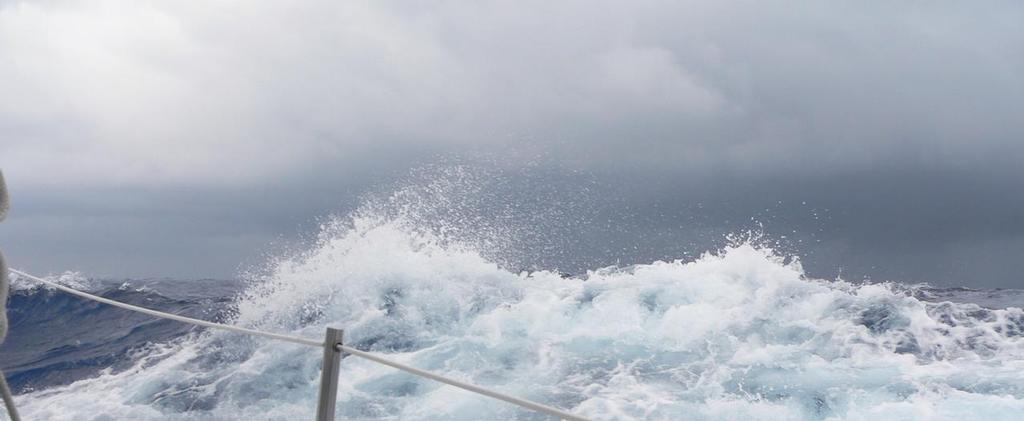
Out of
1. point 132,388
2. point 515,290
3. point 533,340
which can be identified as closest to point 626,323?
point 533,340

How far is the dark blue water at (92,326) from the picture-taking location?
9859 mm

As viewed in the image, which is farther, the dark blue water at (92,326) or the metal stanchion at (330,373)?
the dark blue water at (92,326)

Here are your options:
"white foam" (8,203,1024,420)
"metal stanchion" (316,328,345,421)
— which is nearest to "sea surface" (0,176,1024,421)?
"white foam" (8,203,1024,420)

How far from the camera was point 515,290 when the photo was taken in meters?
11.1

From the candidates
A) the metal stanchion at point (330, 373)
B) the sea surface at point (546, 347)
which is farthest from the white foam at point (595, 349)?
the metal stanchion at point (330, 373)

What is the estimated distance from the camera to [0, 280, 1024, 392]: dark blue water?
9859 mm

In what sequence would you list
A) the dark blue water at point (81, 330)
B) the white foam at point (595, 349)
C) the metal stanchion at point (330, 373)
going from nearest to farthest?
the metal stanchion at point (330, 373), the white foam at point (595, 349), the dark blue water at point (81, 330)

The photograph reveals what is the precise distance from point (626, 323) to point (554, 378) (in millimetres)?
2072

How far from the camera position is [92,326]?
41.7 feet

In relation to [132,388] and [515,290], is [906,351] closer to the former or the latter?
[515,290]

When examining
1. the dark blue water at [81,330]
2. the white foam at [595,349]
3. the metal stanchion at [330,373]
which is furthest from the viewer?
the dark blue water at [81,330]

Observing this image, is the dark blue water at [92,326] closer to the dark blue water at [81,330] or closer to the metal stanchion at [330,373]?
the dark blue water at [81,330]

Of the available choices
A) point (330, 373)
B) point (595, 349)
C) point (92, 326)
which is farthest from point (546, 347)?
point (92, 326)

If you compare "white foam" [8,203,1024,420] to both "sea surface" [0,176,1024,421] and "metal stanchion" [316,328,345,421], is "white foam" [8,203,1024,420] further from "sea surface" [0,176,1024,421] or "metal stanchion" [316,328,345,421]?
"metal stanchion" [316,328,345,421]
